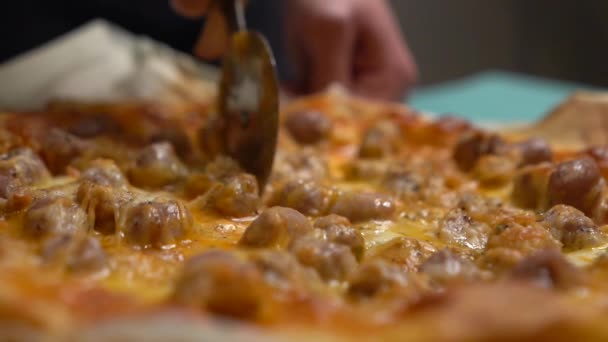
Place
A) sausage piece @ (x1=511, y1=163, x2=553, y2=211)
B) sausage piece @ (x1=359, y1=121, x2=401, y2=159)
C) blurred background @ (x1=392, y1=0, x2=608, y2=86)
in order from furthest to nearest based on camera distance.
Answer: blurred background @ (x1=392, y1=0, x2=608, y2=86) < sausage piece @ (x1=359, y1=121, x2=401, y2=159) < sausage piece @ (x1=511, y1=163, x2=553, y2=211)

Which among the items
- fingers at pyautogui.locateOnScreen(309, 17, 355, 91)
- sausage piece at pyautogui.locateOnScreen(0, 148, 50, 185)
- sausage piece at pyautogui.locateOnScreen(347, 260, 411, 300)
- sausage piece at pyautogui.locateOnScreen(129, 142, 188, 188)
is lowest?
sausage piece at pyautogui.locateOnScreen(347, 260, 411, 300)

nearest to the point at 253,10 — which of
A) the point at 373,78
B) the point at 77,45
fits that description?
the point at 373,78

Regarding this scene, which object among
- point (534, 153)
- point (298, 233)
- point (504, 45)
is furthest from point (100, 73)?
point (504, 45)

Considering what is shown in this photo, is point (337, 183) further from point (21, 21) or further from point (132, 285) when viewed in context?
point (21, 21)

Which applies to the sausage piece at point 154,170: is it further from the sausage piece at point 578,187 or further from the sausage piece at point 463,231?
the sausage piece at point 578,187

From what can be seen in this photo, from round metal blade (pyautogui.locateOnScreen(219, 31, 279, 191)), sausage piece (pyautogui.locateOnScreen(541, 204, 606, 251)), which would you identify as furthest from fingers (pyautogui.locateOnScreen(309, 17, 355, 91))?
sausage piece (pyautogui.locateOnScreen(541, 204, 606, 251))

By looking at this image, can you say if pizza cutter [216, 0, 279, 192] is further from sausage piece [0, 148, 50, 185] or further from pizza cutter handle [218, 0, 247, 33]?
sausage piece [0, 148, 50, 185]

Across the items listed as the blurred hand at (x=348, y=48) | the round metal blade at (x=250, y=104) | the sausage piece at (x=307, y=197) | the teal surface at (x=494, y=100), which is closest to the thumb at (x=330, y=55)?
the blurred hand at (x=348, y=48)
